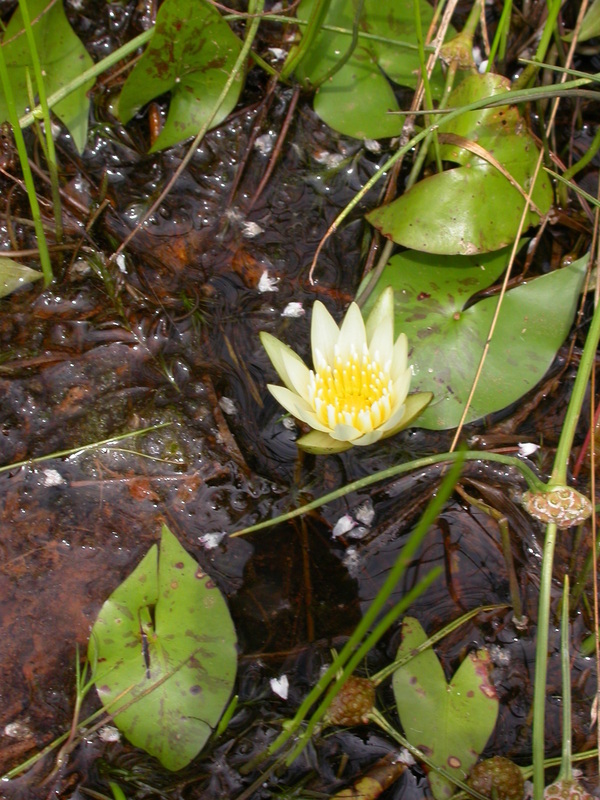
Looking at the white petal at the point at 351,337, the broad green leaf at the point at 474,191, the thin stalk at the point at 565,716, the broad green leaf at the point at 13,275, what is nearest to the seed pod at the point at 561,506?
the thin stalk at the point at 565,716

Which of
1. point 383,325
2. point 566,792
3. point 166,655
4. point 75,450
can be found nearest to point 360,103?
point 383,325

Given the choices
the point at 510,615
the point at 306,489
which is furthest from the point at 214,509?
the point at 510,615

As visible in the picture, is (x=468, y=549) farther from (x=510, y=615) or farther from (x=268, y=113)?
(x=268, y=113)

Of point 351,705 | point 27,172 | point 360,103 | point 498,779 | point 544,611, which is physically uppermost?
point 360,103

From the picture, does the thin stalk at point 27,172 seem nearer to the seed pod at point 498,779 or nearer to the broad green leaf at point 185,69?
the broad green leaf at point 185,69

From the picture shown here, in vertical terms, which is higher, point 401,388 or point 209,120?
point 209,120

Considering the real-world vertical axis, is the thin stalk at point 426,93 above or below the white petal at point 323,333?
above

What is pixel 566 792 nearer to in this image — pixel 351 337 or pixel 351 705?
pixel 351 705
